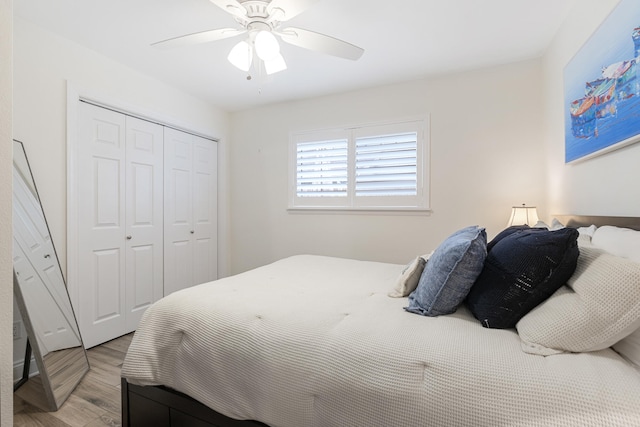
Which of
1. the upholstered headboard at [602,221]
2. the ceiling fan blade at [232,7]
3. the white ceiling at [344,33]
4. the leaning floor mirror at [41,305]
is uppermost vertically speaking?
the white ceiling at [344,33]

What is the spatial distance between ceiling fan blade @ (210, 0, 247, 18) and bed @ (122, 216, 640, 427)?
149 cm

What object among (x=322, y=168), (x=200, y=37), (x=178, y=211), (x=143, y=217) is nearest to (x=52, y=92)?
(x=143, y=217)

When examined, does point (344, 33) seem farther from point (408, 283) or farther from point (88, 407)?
point (88, 407)

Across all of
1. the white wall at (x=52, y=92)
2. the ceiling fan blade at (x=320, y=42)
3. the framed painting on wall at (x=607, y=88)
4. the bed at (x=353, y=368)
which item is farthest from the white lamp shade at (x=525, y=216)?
the white wall at (x=52, y=92)

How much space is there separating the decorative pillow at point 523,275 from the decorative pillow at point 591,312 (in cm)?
5

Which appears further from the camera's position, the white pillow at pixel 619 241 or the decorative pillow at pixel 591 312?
the white pillow at pixel 619 241

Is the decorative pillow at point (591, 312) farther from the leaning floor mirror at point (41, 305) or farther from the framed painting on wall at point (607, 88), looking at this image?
the leaning floor mirror at point (41, 305)

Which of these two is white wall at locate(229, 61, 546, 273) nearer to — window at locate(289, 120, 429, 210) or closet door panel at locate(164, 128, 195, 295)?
window at locate(289, 120, 429, 210)

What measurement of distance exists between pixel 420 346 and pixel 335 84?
2.83 m

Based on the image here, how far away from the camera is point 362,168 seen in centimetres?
328

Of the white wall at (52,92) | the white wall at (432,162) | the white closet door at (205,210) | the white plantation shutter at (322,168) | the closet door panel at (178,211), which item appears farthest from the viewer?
the white closet door at (205,210)

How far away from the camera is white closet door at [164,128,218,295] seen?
325cm

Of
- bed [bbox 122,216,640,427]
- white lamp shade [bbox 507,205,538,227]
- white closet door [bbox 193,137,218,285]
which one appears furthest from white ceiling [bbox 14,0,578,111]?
bed [bbox 122,216,640,427]

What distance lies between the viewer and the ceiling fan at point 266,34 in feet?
5.20
